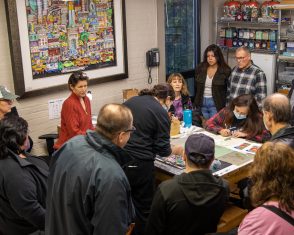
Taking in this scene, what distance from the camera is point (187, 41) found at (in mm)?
6652

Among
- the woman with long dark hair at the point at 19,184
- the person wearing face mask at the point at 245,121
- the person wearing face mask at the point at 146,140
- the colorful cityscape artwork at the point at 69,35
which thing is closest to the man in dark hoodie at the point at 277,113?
the person wearing face mask at the point at 146,140

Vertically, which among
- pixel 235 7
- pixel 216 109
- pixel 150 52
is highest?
pixel 235 7

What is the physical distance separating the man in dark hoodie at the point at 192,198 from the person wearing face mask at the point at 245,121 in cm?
182

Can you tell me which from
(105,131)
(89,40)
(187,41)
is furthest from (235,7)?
(105,131)

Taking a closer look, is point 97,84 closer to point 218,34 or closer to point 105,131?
point 218,34

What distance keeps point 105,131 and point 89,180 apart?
27 cm

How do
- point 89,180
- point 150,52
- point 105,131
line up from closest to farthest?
point 89,180, point 105,131, point 150,52

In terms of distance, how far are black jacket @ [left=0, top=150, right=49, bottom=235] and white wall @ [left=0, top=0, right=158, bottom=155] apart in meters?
1.92

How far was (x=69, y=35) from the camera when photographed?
4523 millimetres

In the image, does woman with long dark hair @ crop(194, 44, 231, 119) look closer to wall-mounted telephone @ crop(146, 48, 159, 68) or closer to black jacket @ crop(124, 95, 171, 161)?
wall-mounted telephone @ crop(146, 48, 159, 68)

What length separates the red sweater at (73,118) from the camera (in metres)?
3.91

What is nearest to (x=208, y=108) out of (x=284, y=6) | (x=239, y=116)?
(x=239, y=116)

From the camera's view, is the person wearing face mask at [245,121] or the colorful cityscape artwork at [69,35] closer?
the person wearing face mask at [245,121]

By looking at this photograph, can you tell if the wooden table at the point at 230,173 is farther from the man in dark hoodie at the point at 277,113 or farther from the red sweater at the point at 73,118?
the red sweater at the point at 73,118
